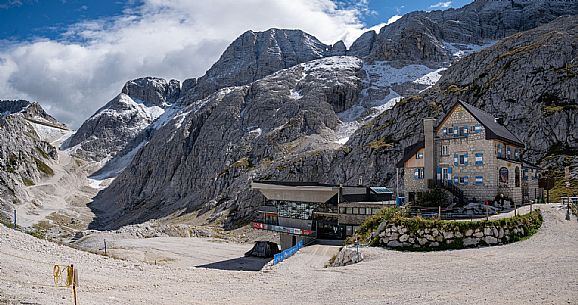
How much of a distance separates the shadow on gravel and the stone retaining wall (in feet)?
71.1

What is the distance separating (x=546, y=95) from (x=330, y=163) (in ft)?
153

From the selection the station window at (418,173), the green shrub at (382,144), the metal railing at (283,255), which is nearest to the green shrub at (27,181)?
the green shrub at (382,144)

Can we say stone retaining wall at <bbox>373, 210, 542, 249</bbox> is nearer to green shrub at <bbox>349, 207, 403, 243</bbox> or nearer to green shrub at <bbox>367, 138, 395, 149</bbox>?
green shrub at <bbox>349, 207, 403, 243</bbox>

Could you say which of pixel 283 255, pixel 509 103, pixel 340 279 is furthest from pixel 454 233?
pixel 509 103

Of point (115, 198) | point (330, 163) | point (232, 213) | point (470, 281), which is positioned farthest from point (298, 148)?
point (470, 281)

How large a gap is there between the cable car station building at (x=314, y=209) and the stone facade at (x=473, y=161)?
27.9 ft

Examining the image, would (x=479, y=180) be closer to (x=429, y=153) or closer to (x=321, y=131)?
(x=429, y=153)

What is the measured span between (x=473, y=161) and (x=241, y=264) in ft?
87.0

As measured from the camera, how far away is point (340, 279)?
21.3 m

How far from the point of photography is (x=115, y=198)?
17475 cm

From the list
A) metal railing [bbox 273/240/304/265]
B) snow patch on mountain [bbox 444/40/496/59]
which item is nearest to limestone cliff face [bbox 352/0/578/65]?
snow patch on mountain [bbox 444/40/496/59]

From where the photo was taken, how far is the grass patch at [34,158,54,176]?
18019cm

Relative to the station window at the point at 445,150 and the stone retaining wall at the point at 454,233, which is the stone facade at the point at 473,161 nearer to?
the station window at the point at 445,150

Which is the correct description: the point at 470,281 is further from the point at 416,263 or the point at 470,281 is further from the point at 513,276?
the point at 416,263
